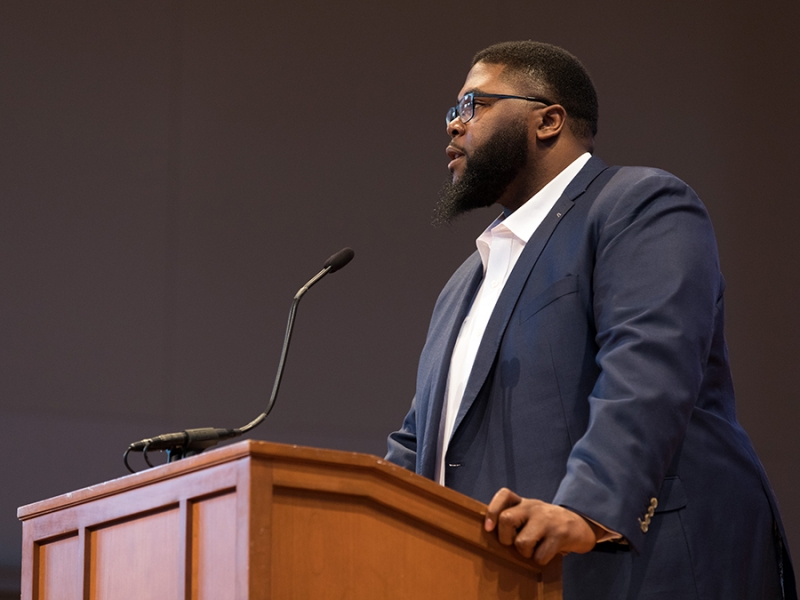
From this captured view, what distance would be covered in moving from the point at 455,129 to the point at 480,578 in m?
1.32

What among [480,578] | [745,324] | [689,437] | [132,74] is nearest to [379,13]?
[132,74]

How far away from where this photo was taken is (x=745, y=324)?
17.2 feet

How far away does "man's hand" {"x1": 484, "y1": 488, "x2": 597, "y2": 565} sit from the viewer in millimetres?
1552

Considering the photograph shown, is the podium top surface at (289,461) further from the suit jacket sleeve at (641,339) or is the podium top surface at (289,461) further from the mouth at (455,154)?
the mouth at (455,154)

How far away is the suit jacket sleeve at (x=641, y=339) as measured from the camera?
1673 mm

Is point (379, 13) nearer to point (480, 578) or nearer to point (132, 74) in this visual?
point (132, 74)

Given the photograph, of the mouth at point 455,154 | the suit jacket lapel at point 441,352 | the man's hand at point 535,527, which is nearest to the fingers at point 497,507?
the man's hand at point 535,527

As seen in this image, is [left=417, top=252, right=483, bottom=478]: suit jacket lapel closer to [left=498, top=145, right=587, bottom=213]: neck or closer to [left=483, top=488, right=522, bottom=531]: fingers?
[left=498, top=145, right=587, bottom=213]: neck

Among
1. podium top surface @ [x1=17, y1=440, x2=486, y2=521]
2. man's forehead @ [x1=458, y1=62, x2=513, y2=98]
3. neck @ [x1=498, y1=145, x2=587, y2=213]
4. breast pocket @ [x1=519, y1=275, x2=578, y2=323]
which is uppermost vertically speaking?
man's forehead @ [x1=458, y1=62, x2=513, y2=98]

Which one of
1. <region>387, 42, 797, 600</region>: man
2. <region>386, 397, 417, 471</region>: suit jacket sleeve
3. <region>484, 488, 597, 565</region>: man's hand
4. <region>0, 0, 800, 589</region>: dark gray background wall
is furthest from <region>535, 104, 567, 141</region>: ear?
<region>0, 0, 800, 589</region>: dark gray background wall

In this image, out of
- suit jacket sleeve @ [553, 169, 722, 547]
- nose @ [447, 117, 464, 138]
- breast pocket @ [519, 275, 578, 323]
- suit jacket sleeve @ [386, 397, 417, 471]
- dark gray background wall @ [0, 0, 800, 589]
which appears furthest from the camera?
dark gray background wall @ [0, 0, 800, 589]

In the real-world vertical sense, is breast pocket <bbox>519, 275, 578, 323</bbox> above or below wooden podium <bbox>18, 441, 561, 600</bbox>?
above

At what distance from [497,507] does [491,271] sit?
35.3 inches

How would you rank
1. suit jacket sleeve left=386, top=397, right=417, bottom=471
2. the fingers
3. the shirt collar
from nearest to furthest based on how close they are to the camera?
the fingers
the shirt collar
suit jacket sleeve left=386, top=397, right=417, bottom=471
